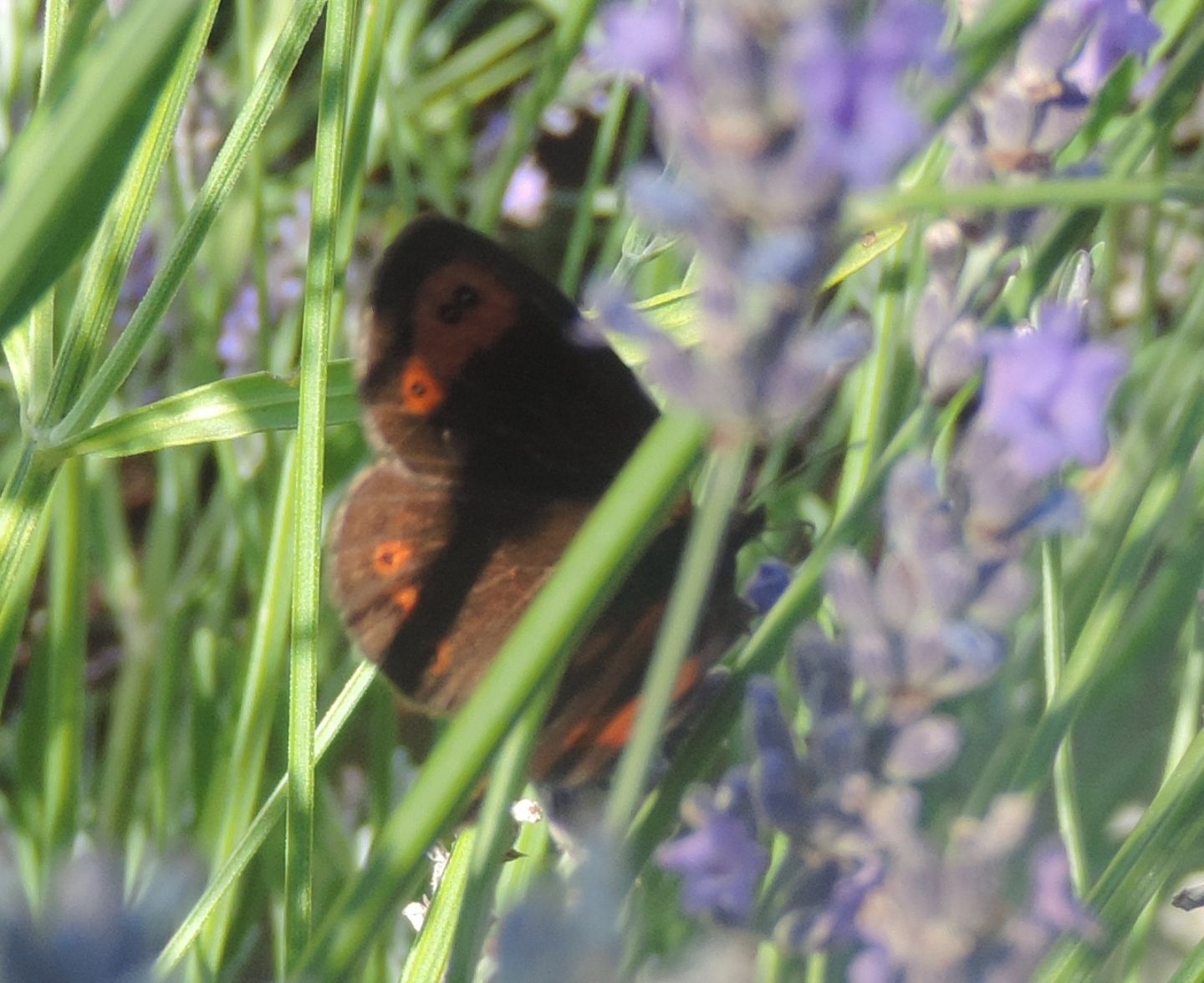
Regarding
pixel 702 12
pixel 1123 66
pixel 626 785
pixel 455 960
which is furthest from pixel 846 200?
pixel 1123 66

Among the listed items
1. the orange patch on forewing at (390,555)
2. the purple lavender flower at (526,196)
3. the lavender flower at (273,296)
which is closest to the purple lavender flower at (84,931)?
the orange patch on forewing at (390,555)

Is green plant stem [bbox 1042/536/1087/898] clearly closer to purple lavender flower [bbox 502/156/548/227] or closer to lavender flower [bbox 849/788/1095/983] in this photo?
lavender flower [bbox 849/788/1095/983]

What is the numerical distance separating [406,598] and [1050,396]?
21.5 inches

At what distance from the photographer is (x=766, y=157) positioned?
301 millimetres

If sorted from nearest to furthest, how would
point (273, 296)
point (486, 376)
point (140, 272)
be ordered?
point (486, 376) → point (140, 272) → point (273, 296)

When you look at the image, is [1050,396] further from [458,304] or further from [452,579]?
[452,579]

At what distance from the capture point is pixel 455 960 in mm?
442

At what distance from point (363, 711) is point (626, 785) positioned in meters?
1.07

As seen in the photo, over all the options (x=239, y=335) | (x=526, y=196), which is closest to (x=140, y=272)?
(x=239, y=335)

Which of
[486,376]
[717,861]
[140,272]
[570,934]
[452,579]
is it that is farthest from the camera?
[140,272]

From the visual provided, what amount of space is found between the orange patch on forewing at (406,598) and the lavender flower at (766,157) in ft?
1.89

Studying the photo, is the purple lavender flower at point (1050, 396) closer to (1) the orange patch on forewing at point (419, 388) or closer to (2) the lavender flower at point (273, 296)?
(1) the orange patch on forewing at point (419, 388)

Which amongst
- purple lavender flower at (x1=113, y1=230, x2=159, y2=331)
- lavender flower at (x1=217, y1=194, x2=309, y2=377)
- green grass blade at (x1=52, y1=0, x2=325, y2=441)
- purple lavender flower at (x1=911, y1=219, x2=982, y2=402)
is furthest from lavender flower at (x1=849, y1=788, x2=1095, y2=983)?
purple lavender flower at (x1=113, y1=230, x2=159, y2=331)

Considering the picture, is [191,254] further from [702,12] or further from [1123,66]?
[1123,66]
